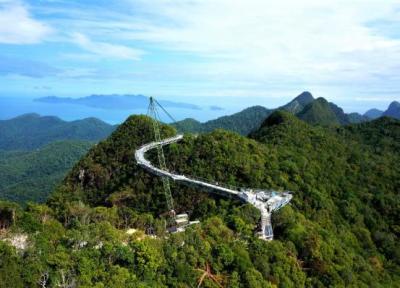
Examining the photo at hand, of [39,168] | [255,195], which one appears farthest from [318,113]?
[255,195]

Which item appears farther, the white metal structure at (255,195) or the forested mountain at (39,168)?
the forested mountain at (39,168)

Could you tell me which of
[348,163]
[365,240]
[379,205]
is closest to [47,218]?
[365,240]

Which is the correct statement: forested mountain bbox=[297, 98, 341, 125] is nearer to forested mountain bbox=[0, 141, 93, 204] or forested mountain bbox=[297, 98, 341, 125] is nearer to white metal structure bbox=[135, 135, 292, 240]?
forested mountain bbox=[0, 141, 93, 204]

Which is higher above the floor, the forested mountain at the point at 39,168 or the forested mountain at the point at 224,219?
the forested mountain at the point at 224,219

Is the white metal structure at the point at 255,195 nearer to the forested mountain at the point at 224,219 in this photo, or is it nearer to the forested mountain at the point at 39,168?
the forested mountain at the point at 224,219

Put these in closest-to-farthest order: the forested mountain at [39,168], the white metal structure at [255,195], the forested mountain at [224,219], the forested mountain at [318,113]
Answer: the forested mountain at [224,219]
the white metal structure at [255,195]
the forested mountain at [39,168]
the forested mountain at [318,113]

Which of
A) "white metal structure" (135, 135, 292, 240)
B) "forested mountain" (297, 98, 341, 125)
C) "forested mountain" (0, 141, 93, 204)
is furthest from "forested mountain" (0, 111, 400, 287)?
"forested mountain" (0, 141, 93, 204)

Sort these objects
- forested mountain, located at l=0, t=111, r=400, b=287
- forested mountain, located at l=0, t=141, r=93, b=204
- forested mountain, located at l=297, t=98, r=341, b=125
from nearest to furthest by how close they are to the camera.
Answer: forested mountain, located at l=0, t=111, r=400, b=287, forested mountain, located at l=0, t=141, r=93, b=204, forested mountain, located at l=297, t=98, r=341, b=125

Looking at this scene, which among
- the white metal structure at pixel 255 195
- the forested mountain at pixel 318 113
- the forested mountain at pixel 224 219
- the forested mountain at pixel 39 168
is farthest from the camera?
the forested mountain at pixel 318 113

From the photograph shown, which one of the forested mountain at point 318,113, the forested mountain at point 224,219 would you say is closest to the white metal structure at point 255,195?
the forested mountain at point 224,219

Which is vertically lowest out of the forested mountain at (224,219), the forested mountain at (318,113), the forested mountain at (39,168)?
the forested mountain at (39,168)
